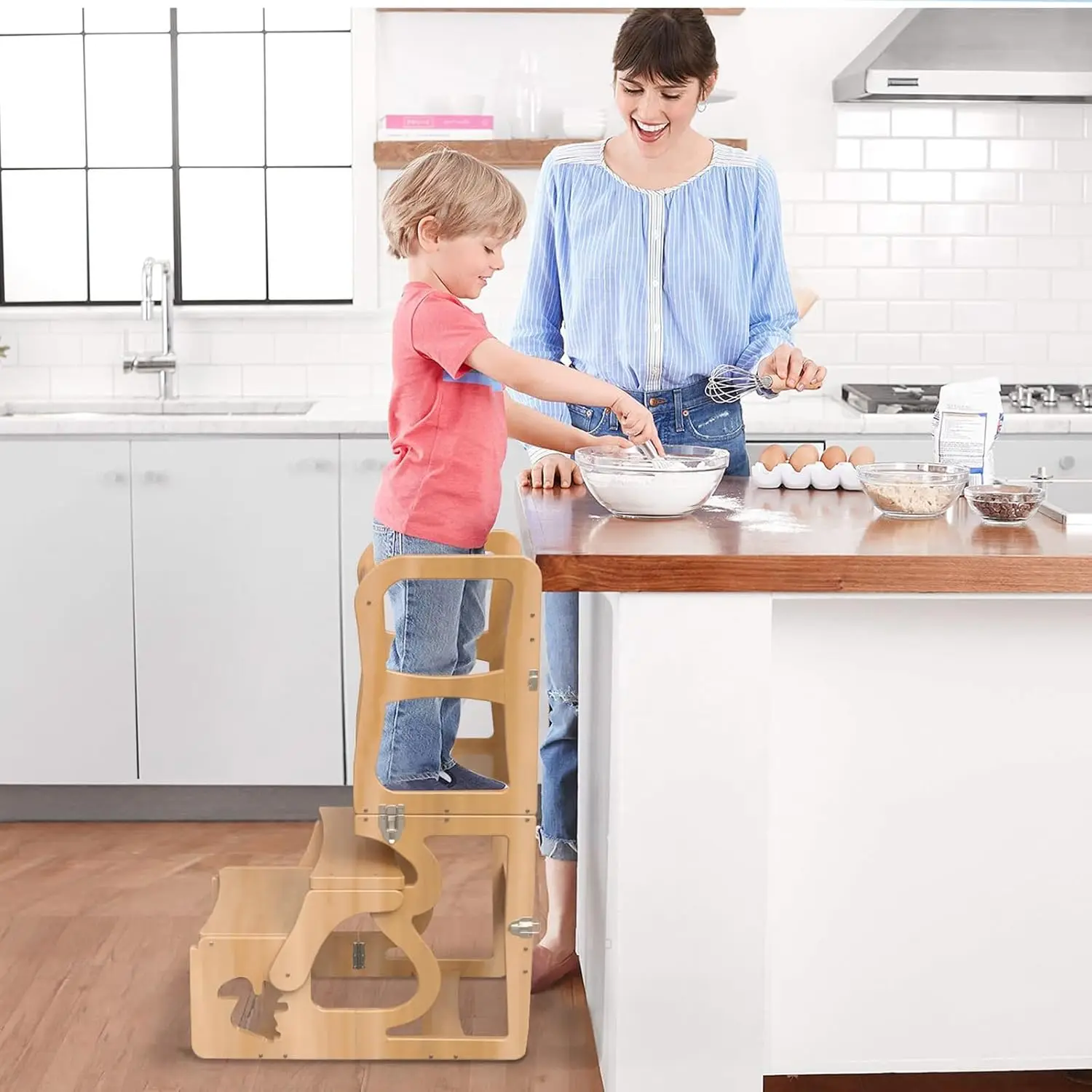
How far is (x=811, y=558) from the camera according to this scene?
71.9 inches

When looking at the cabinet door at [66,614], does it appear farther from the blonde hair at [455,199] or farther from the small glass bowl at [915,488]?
the small glass bowl at [915,488]

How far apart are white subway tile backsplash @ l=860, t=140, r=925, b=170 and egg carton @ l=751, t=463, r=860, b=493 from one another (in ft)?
6.70

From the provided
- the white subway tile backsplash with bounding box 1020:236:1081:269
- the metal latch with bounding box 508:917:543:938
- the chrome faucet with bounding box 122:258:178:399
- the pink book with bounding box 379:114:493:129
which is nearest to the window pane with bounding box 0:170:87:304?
the chrome faucet with bounding box 122:258:178:399

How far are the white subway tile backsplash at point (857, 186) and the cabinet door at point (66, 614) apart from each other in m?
2.13

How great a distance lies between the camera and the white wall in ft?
13.6

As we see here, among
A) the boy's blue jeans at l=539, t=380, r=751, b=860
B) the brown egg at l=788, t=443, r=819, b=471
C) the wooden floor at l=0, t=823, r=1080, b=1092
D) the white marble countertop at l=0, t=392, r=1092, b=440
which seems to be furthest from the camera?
the white marble countertop at l=0, t=392, r=1092, b=440

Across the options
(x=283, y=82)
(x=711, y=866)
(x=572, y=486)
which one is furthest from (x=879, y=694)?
(x=283, y=82)

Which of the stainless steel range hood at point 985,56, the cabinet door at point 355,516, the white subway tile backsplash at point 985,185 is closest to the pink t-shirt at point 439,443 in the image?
the cabinet door at point 355,516

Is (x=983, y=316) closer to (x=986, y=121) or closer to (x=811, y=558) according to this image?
(x=986, y=121)

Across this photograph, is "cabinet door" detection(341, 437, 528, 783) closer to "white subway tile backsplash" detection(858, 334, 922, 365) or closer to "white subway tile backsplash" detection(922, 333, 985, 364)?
"white subway tile backsplash" detection(858, 334, 922, 365)

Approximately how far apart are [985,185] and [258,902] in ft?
9.83

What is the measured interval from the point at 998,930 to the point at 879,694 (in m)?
0.41

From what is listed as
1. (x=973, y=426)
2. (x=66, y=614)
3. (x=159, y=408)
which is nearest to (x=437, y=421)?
(x=973, y=426)

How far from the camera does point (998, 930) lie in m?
2.10
